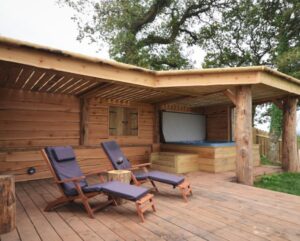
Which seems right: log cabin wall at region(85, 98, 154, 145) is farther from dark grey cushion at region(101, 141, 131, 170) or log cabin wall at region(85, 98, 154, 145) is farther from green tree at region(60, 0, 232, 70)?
green tree at region(60, 0, 232, 70)

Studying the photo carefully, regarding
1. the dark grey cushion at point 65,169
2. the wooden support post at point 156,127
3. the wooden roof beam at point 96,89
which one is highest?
the wooden roof beam at point 96,89

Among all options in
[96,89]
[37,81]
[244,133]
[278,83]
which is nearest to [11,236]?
[37,81]

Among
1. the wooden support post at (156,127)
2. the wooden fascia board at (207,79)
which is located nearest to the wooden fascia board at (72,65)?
the wooden fascia board at (207,79)

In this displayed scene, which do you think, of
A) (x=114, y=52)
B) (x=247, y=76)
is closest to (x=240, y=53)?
(x=114, y=52)

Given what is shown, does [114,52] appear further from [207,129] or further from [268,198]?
[268,198]

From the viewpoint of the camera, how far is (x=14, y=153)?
5809 millimetres

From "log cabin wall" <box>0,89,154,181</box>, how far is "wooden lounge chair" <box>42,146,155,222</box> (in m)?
2.40

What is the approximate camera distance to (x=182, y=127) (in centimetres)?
968

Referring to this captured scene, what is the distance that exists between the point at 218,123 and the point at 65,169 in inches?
298

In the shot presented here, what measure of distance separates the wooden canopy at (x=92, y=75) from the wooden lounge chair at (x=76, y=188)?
1.35 meters

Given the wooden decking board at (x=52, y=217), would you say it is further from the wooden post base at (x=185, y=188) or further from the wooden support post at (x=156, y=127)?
the wooden support post at (x=156, y=127)

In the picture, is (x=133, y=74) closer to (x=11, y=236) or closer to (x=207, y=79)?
(x=207, y=79)

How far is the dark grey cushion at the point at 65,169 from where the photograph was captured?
12.1ft

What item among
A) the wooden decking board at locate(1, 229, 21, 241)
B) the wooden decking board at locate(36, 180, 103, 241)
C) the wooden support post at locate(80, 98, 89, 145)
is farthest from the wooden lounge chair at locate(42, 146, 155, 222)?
the wooden support post at locate(80, 98, 89, 145)
